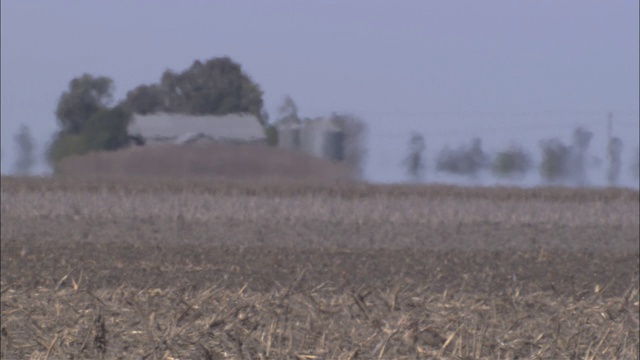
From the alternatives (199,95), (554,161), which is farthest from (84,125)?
(554,161)

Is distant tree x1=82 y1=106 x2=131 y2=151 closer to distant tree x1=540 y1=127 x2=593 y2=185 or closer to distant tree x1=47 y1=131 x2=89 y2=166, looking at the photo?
distant tree x1=47 y1=131 x2=89 y2=166

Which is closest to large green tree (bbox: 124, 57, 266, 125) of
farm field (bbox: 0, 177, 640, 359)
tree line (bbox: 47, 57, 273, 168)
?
tree line (bbox: 47, 57, 273, 168)

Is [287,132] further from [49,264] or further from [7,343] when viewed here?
[7,343]

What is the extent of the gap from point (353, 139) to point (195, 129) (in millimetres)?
2913

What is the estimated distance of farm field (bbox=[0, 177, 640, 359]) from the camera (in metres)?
5.92

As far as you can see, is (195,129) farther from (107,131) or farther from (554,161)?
(554,161)

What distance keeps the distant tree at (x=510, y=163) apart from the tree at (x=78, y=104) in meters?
7.65

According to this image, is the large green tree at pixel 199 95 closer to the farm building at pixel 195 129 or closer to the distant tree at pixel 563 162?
the farm building at pixel 195 129

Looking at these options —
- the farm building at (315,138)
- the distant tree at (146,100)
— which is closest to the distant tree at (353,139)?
the farm building at (315,138)

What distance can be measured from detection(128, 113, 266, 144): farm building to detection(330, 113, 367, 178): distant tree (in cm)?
148

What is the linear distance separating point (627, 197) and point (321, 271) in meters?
18.2

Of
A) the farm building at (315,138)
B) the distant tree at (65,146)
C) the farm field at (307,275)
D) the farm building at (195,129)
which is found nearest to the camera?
the farm field at (307,275)

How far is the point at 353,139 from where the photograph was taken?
19844mm

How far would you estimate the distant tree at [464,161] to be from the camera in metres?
20.0
